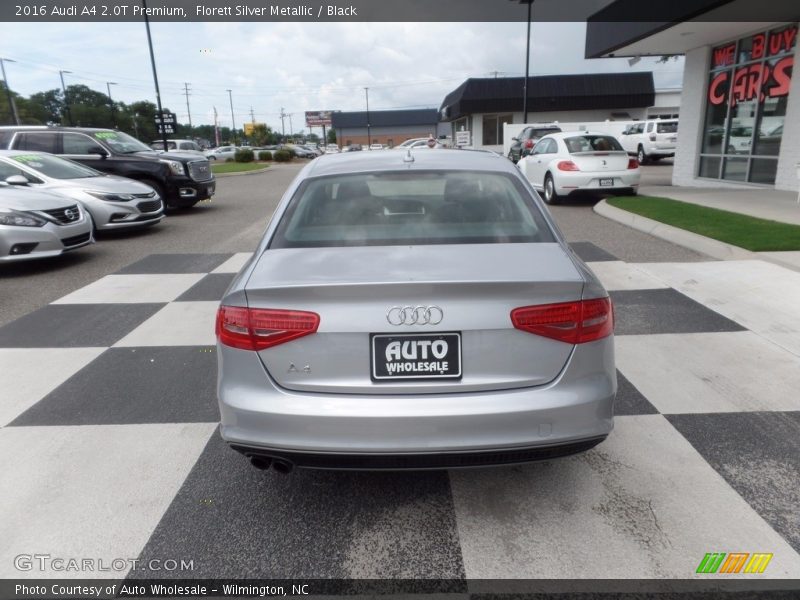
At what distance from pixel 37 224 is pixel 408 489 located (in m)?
6.93

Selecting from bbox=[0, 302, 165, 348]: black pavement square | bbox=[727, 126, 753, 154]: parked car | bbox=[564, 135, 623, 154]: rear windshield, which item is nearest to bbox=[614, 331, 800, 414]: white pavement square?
bbox=[0, 302, 165, 348]: black pavement square

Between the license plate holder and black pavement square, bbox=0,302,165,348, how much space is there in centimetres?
363

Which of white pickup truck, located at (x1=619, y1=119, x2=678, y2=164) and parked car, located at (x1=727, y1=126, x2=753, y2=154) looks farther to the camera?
white pickup truck, located at (x1=619, y1=119, x2=678, y2=164)

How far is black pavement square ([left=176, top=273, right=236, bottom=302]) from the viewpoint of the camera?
6204 millimetres

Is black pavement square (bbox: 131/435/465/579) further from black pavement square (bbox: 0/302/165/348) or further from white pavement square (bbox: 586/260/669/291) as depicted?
white pavement square (bbox: 586/260/669/291)

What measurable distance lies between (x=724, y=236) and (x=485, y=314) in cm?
720

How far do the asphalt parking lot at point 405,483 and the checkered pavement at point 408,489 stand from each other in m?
0.01

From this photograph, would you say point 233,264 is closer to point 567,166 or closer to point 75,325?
point 75,325

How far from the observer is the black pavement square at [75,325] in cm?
498

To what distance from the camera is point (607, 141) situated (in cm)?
1275

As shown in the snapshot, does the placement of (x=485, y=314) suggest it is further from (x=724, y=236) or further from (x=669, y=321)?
(x=724, y=236)

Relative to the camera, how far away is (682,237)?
8.26 metres

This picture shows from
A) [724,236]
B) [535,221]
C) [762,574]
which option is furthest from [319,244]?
[724,236]

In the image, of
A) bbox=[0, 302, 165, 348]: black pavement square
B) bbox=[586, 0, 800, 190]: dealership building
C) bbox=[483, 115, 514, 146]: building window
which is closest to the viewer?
bbox=[0, 302, 165, 348]: black pavement square
